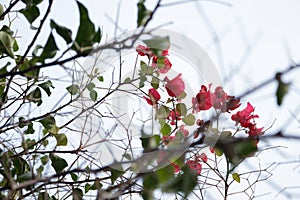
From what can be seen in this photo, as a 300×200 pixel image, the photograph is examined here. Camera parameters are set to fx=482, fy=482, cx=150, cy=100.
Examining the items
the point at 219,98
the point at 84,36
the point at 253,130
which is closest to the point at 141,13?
the point at 84,36

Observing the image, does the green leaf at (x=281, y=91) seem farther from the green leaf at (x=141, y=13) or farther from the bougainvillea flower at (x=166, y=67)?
the bougainvillea flower at (x=166, y=67)

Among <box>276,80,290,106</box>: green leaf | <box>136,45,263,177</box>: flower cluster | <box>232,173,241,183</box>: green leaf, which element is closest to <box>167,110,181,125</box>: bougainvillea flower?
<box>136,45,263,177</box>: flower cluster

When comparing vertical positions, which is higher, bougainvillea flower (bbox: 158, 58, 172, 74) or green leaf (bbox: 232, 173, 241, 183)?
bougainvillea flower (bbox: 158, 58, 172, 74)

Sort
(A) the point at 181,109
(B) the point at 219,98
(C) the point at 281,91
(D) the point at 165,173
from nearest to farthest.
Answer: (C) the point at 281,91, (D) the point at 165,173, (B) the point at 219,98, (A) the point at 181,109

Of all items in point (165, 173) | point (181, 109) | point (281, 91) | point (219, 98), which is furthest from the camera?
point (181, 109)

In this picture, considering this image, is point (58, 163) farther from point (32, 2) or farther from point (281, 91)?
point (281, 91)

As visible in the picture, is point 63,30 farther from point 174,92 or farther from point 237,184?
point 237,184

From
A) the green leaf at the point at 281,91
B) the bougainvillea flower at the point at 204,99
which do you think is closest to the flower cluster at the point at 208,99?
the bougainvillea flower at the point at 204,99

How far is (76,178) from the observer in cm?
57

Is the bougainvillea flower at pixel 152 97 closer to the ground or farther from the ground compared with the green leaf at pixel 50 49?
farther from the ground

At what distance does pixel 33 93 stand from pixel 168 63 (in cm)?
16

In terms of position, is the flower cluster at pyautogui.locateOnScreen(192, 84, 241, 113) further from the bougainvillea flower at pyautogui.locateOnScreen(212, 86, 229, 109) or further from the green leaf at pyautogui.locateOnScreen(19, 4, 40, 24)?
the green leaf at pyautogui.locateOnScreen(19, 4, 40, 24)

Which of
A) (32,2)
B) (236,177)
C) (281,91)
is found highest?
(32,2)

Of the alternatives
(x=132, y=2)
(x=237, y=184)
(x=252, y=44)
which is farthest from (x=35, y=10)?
(x=237, y=184)
